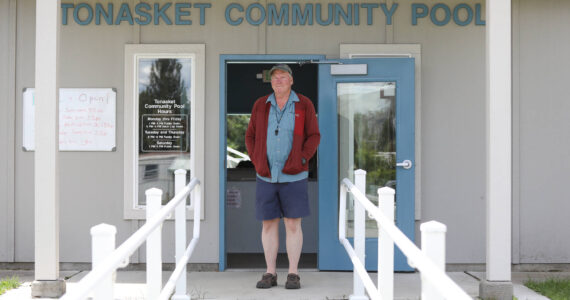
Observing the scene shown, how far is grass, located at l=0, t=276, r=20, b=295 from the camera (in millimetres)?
5348

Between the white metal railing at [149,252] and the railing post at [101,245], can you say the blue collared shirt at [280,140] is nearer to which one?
the white metal railing at [149,252]

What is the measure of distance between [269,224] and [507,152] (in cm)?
184

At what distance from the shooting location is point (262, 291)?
5.26 meters

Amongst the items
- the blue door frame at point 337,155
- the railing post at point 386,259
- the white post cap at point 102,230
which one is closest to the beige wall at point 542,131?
the blue door frame at point 337,155

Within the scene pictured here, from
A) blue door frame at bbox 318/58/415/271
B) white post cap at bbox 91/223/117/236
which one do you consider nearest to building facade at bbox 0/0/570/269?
blue door frame at bbox 318/58/415/271

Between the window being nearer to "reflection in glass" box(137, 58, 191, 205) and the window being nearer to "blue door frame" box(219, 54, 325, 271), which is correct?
"reflection in glass" box(137, 58, 191, 205)

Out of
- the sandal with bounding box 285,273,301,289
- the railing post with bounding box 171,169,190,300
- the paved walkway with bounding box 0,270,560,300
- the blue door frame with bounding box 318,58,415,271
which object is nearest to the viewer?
the railing post with bounding box 171,169,190,300

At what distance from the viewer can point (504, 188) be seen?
4.94 metres

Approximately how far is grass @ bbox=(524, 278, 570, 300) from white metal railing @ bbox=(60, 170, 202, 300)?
271 cm

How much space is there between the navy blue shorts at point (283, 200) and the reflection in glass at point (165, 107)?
1.24 metres

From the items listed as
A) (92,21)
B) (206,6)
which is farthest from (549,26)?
(92,21)

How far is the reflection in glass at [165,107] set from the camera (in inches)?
245

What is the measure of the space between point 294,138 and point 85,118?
2.14 meters

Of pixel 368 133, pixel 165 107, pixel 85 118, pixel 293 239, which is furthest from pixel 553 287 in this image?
pixel 85 118
